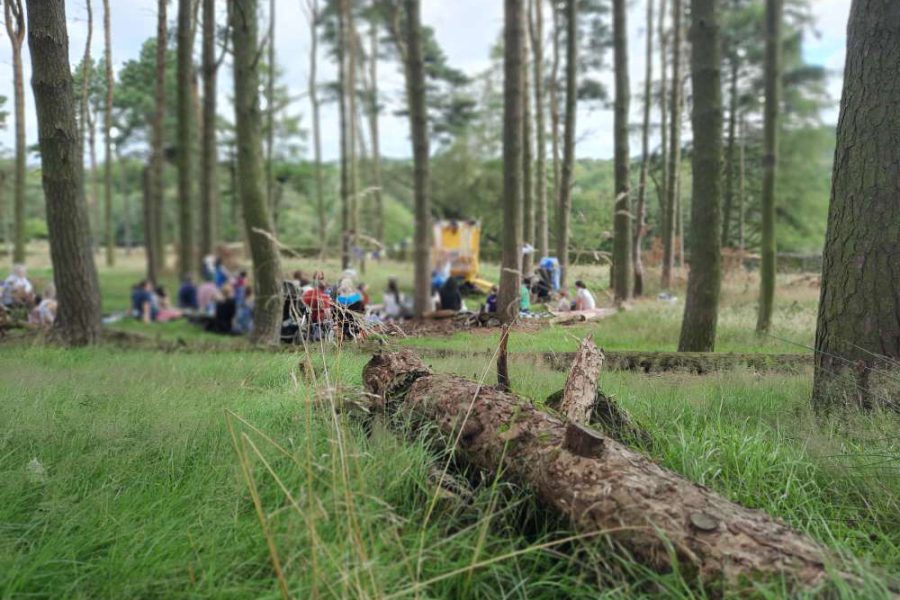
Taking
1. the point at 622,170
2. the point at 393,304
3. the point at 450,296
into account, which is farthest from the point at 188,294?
the point at 622,170

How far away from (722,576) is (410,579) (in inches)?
46.9

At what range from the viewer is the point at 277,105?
29.3 m

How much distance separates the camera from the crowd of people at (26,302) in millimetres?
10562

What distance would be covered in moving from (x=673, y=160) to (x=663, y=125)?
226 cm

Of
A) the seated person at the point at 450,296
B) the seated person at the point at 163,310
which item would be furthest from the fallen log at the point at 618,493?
the seated person at the point at 163,310

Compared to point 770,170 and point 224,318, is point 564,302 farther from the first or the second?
point 224,318

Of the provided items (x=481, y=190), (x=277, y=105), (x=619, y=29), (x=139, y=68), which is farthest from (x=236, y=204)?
(x=619, y=29)

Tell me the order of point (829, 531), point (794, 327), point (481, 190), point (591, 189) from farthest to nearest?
1. point (481, 190)
2. point (591, 189)
3. point (794, 327)
4. point (829, 531)

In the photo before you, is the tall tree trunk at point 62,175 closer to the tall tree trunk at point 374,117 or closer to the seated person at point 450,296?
the seated person at point 450,296

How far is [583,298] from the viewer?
6160 millimetres

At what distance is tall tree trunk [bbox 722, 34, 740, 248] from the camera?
1623 centimetres

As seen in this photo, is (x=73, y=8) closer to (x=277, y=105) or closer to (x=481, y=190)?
(x=277, y=105)

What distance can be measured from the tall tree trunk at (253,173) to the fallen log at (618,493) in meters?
6.84

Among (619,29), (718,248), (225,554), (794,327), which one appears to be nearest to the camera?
(225,554)
